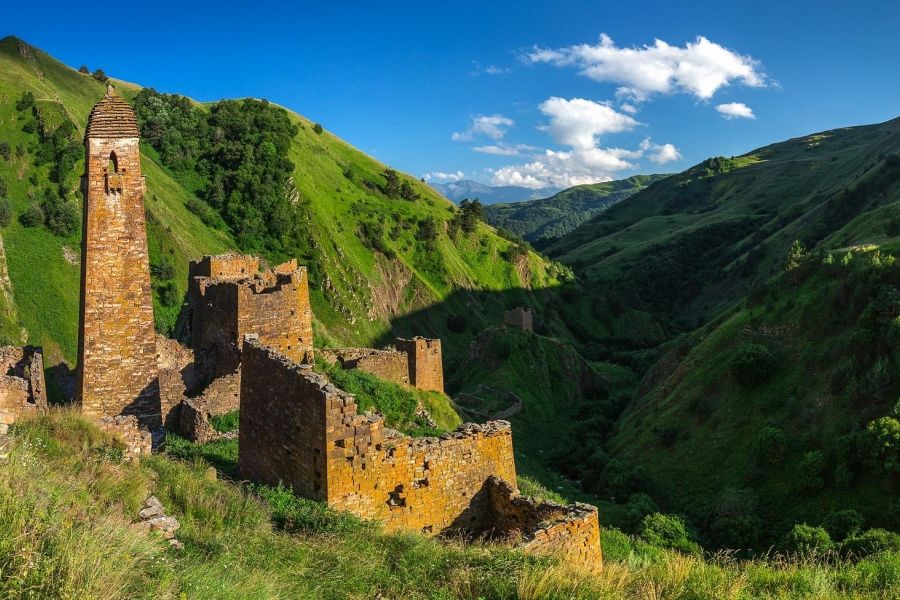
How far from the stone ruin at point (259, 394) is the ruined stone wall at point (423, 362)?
2.47ft

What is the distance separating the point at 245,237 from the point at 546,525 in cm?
6154

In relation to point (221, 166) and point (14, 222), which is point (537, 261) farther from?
point (14, 222)

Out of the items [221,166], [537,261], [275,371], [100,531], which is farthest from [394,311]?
[100,531]

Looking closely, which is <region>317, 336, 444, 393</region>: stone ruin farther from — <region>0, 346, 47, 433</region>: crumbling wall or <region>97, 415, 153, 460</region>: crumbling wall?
<region>97, 415, 153, 460</region>: crumbling wall

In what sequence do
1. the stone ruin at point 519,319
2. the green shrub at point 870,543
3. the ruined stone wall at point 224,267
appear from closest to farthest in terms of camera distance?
the green shrub at point 870,543, the ruined stone wall at point 224,267, the stone ruin at point 519,319

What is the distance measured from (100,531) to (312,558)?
7.42 feet

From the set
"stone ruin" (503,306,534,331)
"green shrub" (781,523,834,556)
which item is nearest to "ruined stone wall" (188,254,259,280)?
"green shrub" (781,523,834,556)

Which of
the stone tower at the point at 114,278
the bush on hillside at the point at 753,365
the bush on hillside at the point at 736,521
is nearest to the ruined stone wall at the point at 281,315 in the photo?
the stone tower at the point at 114,278

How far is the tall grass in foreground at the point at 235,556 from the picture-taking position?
16.3 feet

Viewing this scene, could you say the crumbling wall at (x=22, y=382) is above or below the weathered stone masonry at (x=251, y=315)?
below

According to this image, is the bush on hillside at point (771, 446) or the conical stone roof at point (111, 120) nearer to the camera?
the conical stone roof at point (111, 120)

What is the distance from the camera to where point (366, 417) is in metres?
9.35

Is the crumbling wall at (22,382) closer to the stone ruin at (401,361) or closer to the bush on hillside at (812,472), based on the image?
the stone ruin at (401,361)

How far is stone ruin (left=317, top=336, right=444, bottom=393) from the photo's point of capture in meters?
25.9
